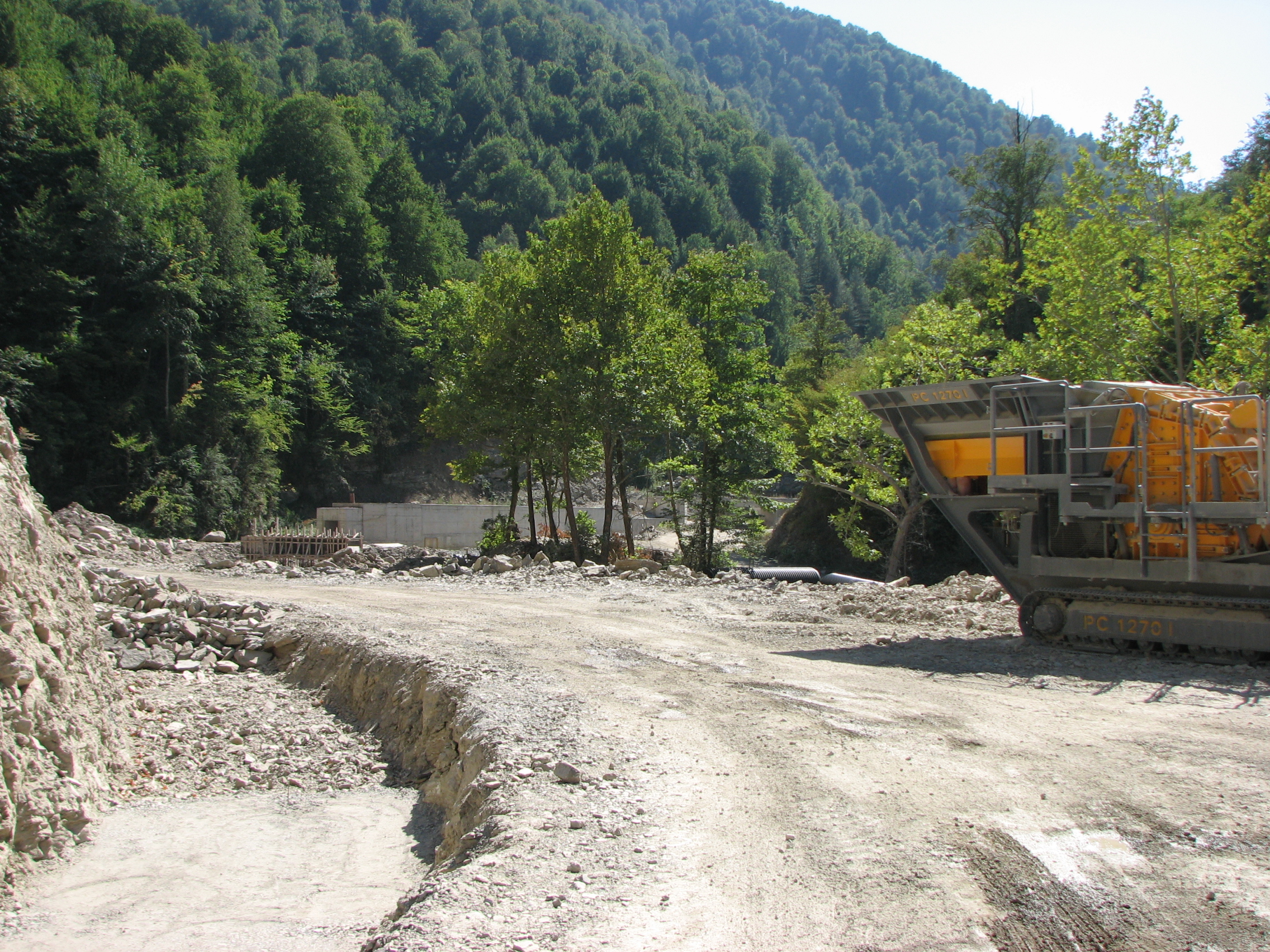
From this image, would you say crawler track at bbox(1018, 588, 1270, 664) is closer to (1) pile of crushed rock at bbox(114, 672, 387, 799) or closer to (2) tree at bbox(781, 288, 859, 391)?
(1) pile of crushed rock at bbox(114, 672, 387, 799)

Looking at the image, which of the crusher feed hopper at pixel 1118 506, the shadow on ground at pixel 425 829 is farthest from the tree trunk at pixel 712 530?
the shadow on ground at pixel 425 829

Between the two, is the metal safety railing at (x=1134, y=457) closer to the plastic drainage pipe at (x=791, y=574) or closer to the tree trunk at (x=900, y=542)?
the plastic drainage pipe at (x=791, y=574)

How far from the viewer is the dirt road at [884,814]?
3840mm

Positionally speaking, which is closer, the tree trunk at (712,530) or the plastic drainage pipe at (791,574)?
the plastic drainage pipe at (791,574)

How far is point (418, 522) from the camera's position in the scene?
42688 millimetres

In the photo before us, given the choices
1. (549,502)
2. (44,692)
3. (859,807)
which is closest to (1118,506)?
(859,807)

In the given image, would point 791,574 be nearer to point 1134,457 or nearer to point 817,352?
point 1134,457

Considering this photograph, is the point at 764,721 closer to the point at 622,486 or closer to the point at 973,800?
the point at 973,800

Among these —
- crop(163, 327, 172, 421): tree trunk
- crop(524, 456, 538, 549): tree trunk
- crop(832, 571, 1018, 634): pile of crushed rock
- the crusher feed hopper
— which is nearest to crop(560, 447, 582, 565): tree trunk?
crop(524, 456, 538, 549): tree trunk

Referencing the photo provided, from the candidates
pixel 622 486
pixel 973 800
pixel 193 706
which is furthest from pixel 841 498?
pixel 973 800

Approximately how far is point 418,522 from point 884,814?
39.5 metres

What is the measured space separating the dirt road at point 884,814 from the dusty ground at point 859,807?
18 millimetres

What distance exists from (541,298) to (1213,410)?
57.5 ft

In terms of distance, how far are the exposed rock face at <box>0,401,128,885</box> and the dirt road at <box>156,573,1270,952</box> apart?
10.1 feet
